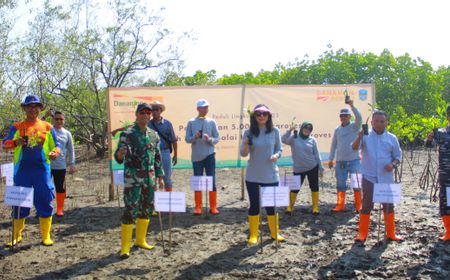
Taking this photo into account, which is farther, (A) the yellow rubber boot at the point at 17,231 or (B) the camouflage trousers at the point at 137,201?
(A) the yellow rubber boot at the point at 17,231

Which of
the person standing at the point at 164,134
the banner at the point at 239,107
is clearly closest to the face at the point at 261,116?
the person standing at the point at 164,134

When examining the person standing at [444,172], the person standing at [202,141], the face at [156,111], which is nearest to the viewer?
the person standing at [444,172]

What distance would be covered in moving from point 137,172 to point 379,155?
2.97 metres

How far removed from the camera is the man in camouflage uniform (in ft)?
15.9

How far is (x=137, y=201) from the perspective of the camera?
488cm

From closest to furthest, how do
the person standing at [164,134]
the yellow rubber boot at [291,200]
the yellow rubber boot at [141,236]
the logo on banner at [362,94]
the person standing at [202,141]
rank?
the yellow rubber boot at [141,236] < the person standing at [164,134] < the person standing at [202,141] < the yellow rubber boot at [291,200] < the logo on banner at [362,94]

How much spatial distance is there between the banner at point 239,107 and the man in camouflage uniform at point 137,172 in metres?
2.96

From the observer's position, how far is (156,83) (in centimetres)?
1725

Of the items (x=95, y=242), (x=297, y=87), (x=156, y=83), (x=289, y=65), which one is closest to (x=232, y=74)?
(x=289, y=65)

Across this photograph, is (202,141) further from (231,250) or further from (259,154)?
(231,250)

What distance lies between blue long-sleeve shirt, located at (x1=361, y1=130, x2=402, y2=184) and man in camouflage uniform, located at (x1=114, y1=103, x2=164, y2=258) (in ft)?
8.84

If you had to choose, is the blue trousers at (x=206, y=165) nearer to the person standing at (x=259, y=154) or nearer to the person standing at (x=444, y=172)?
the person standing at (x=259, y=154)

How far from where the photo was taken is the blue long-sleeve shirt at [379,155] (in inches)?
210

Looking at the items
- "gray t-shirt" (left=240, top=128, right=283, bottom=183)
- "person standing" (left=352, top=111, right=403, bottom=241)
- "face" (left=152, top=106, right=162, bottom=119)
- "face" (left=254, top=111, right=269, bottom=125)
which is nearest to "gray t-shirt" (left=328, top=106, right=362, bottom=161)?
"person standing" (left=352, top=111, right=403, bottom=241)
